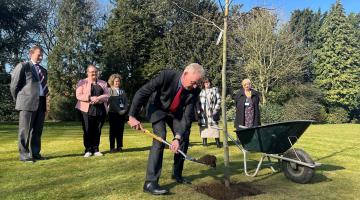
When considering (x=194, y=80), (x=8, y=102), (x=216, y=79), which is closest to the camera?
(x=194, y=80)

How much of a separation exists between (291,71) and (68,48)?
16.1 meters

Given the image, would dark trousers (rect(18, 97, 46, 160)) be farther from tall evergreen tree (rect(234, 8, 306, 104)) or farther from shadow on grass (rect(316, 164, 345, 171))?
tall evergreen tree (rect(234, 8, 306, 104))

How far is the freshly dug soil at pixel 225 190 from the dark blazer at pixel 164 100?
0.76 metres

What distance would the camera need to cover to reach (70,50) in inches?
1164

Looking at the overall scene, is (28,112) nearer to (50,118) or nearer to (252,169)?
(252,169)

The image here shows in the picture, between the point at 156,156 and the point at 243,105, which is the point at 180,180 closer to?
the point at 156,156

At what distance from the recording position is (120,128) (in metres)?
8.09

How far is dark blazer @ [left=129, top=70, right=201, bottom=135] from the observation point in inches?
191

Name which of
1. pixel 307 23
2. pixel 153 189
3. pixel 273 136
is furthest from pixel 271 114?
pixel 153 189

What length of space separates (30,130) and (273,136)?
3.98 metres

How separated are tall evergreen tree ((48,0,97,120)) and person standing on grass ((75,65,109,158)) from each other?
20858mm

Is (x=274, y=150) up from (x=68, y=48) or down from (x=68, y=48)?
down

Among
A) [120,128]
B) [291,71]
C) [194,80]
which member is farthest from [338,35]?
[194,80]

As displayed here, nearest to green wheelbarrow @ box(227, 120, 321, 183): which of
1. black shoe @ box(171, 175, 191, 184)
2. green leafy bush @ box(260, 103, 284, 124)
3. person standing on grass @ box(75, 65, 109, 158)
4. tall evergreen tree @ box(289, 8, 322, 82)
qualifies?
black shoe @ box(171, 175, 191, 184)
